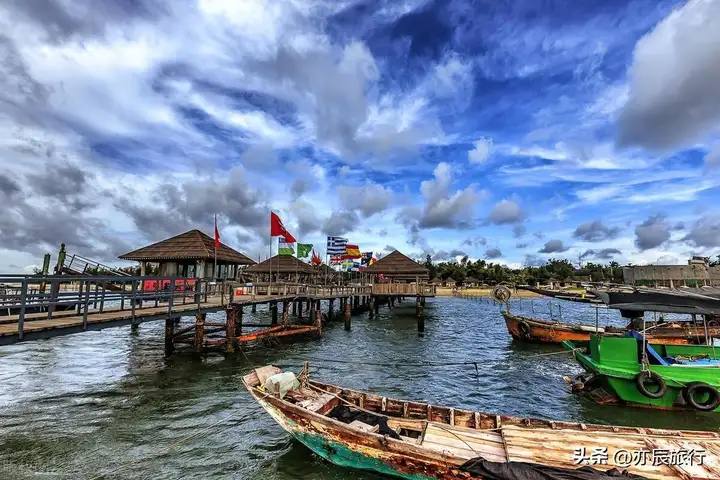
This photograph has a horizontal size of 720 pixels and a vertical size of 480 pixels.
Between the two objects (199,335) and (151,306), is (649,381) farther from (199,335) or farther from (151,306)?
(151,306)

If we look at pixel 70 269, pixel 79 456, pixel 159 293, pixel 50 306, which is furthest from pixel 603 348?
pixel 70 269

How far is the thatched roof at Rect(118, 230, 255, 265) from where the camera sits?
26.7m

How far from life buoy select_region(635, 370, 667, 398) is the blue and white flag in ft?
79.4

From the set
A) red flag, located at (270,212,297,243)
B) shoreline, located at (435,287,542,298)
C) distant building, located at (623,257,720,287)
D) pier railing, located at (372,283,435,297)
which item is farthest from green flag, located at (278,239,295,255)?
shoreline, located at (435,287,542,298)

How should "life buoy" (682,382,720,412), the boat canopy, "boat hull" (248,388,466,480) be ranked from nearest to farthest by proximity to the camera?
"boat hull" (248,388,466,480), "life buoy" (682,382,720,412), the boat canopy

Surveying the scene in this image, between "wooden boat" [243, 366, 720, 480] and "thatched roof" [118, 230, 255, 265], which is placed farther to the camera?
"thatched roof" [118, 230, 255, 265]

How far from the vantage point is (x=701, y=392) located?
38.5 ft

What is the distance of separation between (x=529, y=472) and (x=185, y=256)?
25.1 m

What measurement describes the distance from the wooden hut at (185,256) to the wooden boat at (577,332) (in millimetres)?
20010

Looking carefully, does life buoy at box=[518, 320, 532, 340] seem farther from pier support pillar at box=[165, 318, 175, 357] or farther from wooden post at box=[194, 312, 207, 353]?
pier support pillar at box=[165, 318, 175, 357]

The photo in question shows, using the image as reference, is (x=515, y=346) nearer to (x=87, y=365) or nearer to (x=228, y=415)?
(x=228, y=415)

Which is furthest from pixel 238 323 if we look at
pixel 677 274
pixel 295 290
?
pixel 677 274

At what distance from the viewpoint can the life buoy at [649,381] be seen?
11930 millimetres

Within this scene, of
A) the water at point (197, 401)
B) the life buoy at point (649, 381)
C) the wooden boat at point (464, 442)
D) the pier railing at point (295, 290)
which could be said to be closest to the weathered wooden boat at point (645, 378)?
the life buoy at point (649, 381)
